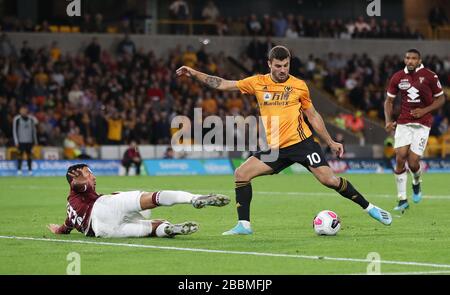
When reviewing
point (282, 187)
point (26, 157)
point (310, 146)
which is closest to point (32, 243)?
point (310, 146)

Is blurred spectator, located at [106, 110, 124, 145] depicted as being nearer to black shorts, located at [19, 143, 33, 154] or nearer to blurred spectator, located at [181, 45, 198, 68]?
black shorts, located at [19, 143, 33, 154]

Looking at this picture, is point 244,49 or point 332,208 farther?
point 244,49

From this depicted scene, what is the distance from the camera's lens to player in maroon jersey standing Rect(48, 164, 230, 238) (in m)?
13.0

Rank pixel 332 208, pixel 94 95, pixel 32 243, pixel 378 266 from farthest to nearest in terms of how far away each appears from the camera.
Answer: pixel 94 95
pixel 332 208
pixel 32 243
pixel 378 266

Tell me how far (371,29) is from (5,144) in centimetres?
2086

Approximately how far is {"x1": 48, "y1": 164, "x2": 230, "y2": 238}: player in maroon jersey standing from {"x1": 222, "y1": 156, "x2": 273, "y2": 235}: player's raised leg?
1.06 metres

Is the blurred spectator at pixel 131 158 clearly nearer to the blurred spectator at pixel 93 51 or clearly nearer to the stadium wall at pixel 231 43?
the blurred spectator at pixel 93 51

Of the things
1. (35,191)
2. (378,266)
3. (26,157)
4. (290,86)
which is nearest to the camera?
(378,266)

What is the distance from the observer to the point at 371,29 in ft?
163

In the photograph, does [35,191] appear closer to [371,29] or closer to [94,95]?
[94,95]

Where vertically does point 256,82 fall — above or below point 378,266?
above

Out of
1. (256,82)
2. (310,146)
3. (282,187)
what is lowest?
(282,187)

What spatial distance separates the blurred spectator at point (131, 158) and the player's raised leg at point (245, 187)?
21.2 metres

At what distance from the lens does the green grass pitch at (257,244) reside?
10.6 metres
